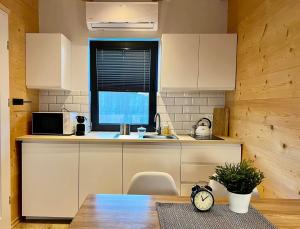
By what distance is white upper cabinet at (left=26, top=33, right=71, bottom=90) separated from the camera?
108 inches

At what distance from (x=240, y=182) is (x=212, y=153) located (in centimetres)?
145

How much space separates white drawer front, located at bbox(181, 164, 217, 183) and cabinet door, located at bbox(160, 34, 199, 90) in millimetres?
907

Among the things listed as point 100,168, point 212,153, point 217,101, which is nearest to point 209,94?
point 217,101

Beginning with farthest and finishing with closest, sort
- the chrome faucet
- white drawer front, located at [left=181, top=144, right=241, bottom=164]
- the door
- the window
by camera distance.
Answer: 1. the window
2. the chrome faucet
3. white drawer front, located at [left=181, top=144, right=241, bottom=164]
4. the door

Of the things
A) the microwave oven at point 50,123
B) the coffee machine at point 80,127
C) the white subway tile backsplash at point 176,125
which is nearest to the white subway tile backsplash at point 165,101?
the white subway tile backsplash at point 176,125

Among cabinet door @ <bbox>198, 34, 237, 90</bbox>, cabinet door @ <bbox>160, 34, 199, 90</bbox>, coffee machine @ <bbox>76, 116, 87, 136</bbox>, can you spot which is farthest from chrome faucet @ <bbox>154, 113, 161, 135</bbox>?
coffee machine @ <bbox>76, 116, 87, 136</bbox>

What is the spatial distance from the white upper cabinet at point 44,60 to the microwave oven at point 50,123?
0.32m

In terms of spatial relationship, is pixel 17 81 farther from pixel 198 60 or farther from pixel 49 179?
pixel 198 60

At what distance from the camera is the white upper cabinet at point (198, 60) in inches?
110

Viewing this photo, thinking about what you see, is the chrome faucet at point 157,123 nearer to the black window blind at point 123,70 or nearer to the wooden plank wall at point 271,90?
the black window blind at point 123,70

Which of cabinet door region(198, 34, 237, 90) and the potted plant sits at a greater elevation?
cabinet door region(198, 34, 237, 90)

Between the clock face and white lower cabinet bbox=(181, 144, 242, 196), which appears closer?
the clock face

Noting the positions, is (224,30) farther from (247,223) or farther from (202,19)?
(247,223)

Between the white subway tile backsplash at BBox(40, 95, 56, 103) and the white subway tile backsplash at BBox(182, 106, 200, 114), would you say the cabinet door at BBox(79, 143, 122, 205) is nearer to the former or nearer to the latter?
the white subway tile backsplash at BBox(40, 95, 56, 103)
